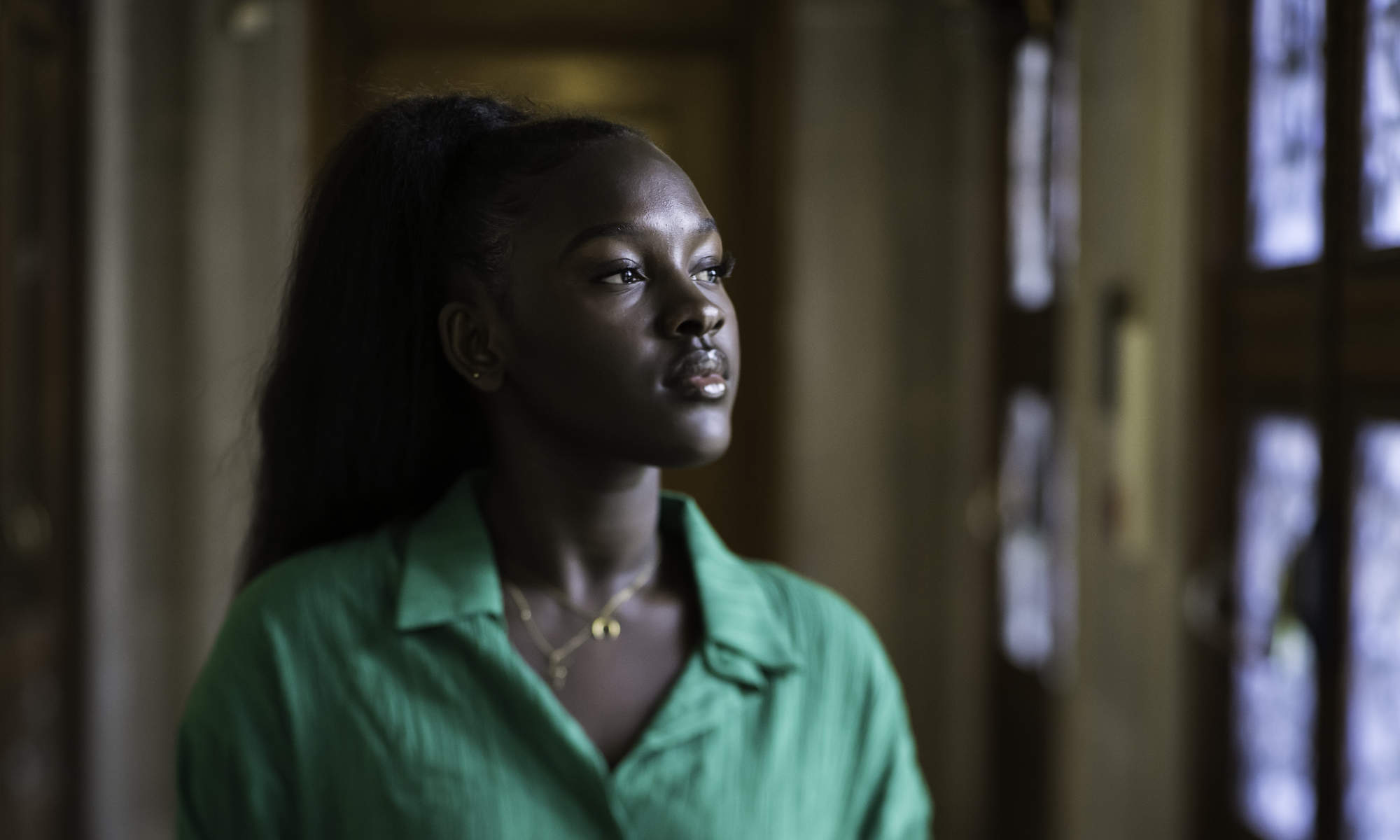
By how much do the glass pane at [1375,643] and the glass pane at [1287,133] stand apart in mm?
275

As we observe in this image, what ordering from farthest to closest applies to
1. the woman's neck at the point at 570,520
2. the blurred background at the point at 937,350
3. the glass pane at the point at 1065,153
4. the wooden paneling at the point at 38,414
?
the glass pane at the point at 1065,153 < the wooden paneling at the point at 38,414 < the blurred background at the point at 937,350 < the woman's neck at the point at 570,520

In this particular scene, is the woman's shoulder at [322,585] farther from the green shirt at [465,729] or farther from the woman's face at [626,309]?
the woman's face at [626,309]

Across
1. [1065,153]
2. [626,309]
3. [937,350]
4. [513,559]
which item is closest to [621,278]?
[626,309]

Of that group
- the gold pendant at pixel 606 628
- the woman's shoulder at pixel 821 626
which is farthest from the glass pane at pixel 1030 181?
the gold pendant at pixel 606 628

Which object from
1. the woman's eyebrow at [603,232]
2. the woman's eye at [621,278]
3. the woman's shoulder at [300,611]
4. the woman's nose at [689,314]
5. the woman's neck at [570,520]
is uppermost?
the woman's eyebrow at [603,232]

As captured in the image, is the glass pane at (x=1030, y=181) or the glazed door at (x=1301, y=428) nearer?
the glazed door at (x=1301, y=428)

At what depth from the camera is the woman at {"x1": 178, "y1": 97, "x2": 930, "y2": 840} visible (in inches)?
31.4

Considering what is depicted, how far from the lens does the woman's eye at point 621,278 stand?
80cm

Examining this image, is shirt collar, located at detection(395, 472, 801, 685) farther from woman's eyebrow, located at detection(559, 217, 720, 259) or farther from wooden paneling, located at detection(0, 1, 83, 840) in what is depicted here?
wooden paneling, located at detection(0, 1, 83, 840)

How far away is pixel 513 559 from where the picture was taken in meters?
0.93

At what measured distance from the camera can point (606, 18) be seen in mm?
3471

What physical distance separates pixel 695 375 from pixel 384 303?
0.81 feet

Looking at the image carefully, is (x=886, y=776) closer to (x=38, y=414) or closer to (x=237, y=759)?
(x=237, y=759)

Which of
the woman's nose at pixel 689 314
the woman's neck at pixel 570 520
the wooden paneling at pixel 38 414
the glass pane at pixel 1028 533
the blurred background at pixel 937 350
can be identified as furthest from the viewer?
the glass pane at pixel 1028 533
